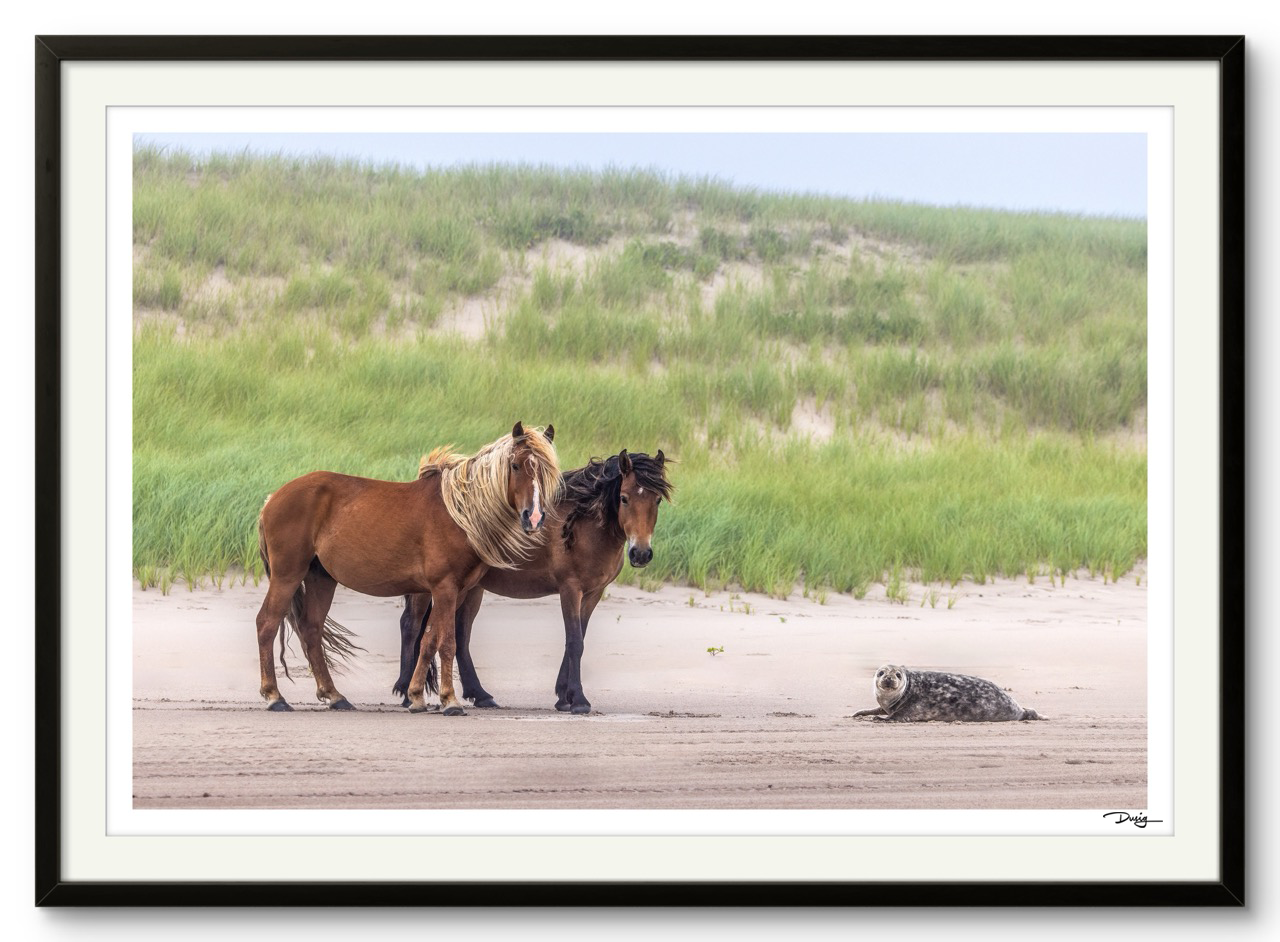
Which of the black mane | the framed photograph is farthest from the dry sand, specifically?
the black mane

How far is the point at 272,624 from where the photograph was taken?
601cm

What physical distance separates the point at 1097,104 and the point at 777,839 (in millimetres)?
3322

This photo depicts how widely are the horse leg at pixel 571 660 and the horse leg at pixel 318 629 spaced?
0.97m

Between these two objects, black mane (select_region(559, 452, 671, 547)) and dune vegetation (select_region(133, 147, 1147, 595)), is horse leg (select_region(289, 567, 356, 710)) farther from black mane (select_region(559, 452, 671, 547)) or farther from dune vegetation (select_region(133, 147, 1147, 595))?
black mane (select_region(559, 452, 671, 547))

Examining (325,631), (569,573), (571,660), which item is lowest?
(571,660)

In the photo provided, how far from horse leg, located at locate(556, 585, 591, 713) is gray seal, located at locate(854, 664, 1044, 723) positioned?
130 centimetres

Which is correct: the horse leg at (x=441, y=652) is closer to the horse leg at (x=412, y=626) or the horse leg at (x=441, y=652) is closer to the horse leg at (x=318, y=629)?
the horse leg at (x=412, y=626)

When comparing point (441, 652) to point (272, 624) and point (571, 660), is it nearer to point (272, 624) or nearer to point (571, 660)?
point (571, 660)

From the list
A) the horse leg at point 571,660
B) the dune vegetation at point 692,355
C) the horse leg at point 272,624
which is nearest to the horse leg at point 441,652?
the horse leg at point 571,660

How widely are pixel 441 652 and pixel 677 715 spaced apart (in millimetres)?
1098
